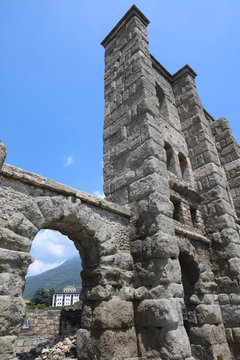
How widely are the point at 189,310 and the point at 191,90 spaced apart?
7395 millimetres

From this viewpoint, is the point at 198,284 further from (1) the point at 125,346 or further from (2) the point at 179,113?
(2) the point at 179,113

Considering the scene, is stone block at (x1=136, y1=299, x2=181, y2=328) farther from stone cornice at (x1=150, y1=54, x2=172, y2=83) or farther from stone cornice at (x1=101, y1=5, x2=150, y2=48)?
stone cornice at (x1=150, y1=54, x2=172, y2=83)

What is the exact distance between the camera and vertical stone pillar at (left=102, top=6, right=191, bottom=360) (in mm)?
3551

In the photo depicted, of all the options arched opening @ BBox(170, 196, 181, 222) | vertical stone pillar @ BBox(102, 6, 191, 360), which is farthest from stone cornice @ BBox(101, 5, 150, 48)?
arched opening @ BBox(170, 196, 181, 222)

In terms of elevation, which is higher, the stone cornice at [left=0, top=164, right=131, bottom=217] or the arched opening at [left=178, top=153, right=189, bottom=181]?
the arched opening at [left=178, top=153, right=189, bottom=181]

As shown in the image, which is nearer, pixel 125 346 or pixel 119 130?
pixel 125 346

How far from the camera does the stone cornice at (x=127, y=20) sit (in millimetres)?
7246

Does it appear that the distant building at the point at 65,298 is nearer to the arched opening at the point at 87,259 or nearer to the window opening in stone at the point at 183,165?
the window opening in stone at the point at 183,165

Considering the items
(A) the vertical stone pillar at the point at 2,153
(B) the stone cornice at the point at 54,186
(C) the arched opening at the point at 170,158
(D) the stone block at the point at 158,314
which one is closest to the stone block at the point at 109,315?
(D) the stone block at the point at 158,314

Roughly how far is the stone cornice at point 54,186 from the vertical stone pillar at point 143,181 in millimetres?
472

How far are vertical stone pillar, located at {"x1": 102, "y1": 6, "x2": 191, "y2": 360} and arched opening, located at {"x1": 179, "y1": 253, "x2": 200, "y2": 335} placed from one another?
190 cm

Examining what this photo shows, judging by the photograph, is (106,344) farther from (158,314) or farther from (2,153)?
(2,153)

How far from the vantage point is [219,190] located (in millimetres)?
6879

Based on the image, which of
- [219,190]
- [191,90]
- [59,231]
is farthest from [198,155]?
[59,231]
